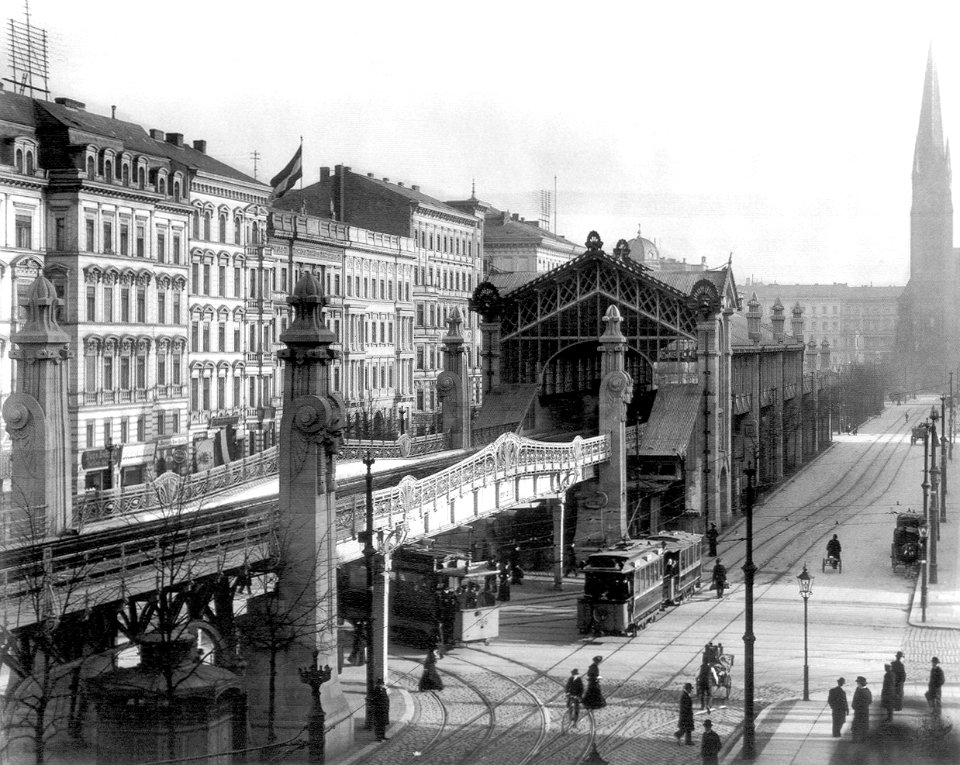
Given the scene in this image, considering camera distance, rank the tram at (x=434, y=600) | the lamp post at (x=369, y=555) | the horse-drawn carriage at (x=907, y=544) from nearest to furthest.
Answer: the lamp post at (x=369, y=555) < the tram at (x=434, y=600) < the horse-drawn carriage at (x=907, y=544)

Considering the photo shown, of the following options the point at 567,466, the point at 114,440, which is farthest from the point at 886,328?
the point at 114,440

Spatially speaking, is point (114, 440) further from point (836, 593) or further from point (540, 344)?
point (540, 344)

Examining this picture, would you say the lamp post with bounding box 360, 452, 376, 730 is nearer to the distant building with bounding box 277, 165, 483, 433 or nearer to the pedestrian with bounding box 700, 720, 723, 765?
the pedestrian with bounding box 700, 720, 723, 765

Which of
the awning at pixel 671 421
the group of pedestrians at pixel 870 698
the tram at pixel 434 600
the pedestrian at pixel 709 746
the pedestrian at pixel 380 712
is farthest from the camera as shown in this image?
the awning at pixel 671 421

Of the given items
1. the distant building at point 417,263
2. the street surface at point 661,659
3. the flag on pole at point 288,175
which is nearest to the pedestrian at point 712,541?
the street surface at point 661,659

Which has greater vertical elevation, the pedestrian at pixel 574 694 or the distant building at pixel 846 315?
the distant building at pixel 846 315

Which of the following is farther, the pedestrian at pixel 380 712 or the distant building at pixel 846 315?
the distant building at pixel 846 315

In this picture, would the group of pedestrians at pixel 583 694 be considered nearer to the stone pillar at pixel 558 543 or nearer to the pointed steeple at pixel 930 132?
the pointed steeple at pixel 930 132
